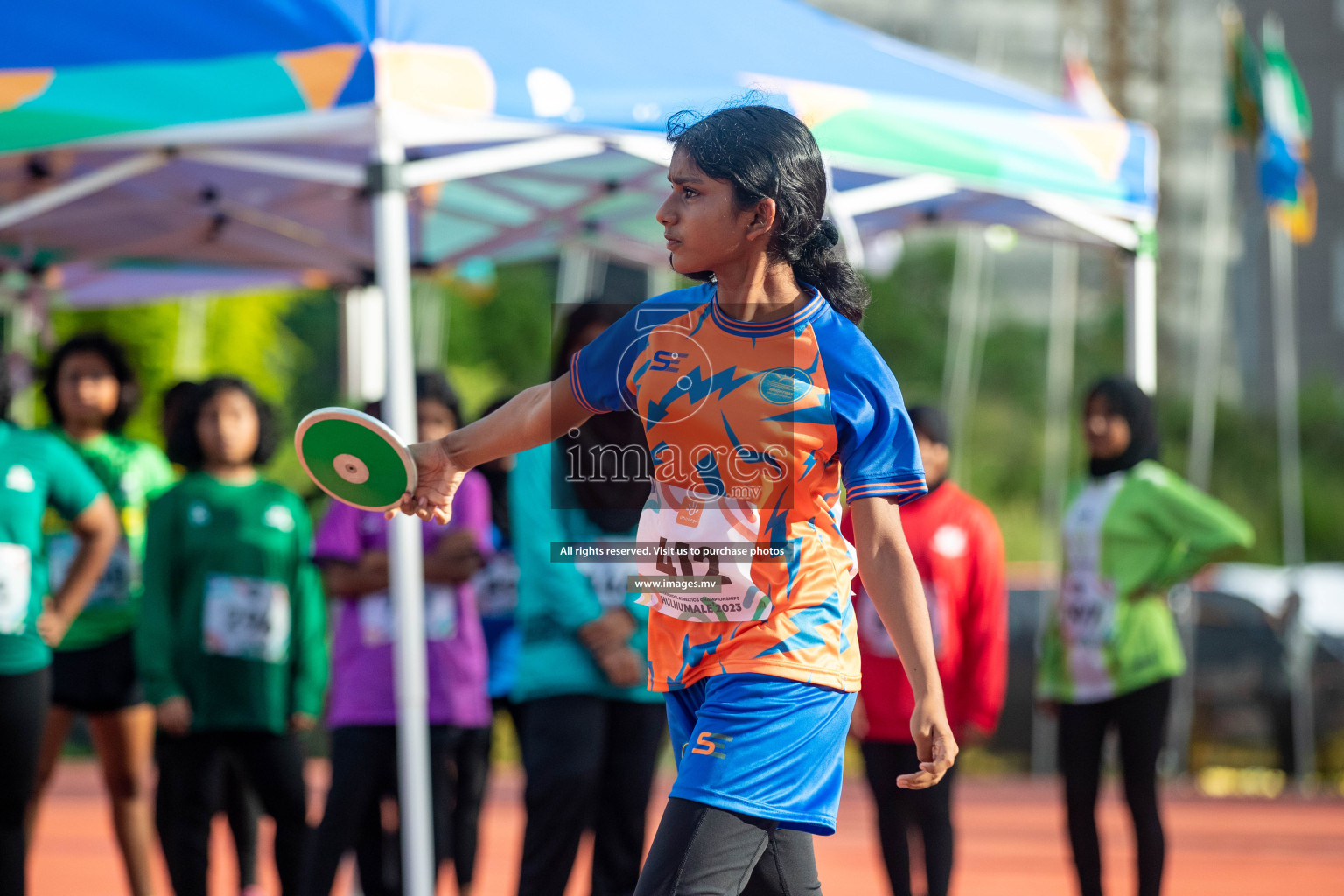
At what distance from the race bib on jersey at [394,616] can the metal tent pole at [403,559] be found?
137mm

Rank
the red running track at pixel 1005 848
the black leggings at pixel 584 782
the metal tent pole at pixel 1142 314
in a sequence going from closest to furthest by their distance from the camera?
the black leggings at pixel 584 782 → the metal tent pole at pixel 1142 314 → the red running track at pixel 1005 848

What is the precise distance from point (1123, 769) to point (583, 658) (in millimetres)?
1972

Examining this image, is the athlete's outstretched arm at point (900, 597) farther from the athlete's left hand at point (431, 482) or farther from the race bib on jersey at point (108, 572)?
the race bib on jersey at point (108, 572)

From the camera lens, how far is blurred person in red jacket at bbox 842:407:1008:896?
185 inches

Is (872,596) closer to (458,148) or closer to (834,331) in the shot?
(834,331)

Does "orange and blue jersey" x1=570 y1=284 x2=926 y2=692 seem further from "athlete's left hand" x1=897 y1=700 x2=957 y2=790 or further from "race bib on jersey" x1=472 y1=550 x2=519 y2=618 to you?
"race bib on jersey" x1=472 y1=550 x2=519 y2=618

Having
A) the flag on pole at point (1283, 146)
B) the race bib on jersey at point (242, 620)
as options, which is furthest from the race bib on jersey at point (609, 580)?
the flag on pole at point (1283, 146)

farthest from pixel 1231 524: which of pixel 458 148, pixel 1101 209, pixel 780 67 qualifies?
pixel 458 148

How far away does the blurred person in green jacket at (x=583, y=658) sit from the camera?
386 cm

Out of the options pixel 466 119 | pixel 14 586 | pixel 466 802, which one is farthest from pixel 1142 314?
pixel 14 586

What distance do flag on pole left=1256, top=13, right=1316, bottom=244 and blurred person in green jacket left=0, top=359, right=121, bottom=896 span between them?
6326mm

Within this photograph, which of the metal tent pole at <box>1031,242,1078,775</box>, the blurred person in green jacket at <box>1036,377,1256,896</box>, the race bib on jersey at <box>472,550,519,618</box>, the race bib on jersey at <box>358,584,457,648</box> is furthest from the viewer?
the metal tent pole at <box>1031,242,1078,775</box>

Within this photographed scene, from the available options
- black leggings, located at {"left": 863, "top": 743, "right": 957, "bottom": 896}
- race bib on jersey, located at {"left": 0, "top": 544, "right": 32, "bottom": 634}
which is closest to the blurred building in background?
black leggings, located at {"left": 863, "top": 743, "right": 957, "bottom": 896}

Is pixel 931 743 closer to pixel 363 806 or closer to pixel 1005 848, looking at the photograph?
pixel 363 806
